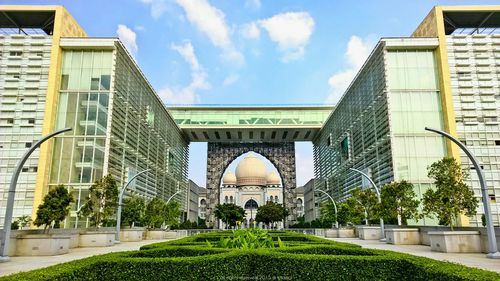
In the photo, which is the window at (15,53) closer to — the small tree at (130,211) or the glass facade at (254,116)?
the small tree at (130,211)

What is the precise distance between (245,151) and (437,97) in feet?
156

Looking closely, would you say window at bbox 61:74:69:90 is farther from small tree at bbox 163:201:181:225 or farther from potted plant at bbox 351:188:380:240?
potted plant at bbox 351:188:380:240

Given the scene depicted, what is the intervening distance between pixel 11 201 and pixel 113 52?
25.8 meters

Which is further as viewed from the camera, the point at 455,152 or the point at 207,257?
the point at 455,152

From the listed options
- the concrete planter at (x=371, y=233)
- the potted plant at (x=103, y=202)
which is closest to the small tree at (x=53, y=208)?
the potted plant at (x=103, y=202)

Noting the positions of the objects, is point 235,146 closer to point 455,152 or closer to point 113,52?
point 113,52

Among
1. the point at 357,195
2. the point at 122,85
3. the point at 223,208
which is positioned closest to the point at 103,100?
the point at 122,85

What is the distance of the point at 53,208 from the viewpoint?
22.5 meters

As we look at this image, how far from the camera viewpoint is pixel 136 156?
43969mm

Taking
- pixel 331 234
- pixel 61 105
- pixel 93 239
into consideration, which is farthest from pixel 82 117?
pixel 331 234

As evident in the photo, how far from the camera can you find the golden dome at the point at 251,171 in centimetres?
9831

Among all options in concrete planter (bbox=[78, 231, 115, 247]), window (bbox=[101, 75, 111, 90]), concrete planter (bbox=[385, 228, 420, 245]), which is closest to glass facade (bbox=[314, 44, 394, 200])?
concrete planter (bbox=[385, 228, 420, 245])

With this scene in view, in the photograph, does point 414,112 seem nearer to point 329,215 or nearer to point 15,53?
point 329,215

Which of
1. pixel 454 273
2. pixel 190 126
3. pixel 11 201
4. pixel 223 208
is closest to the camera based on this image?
pixel 454 273
